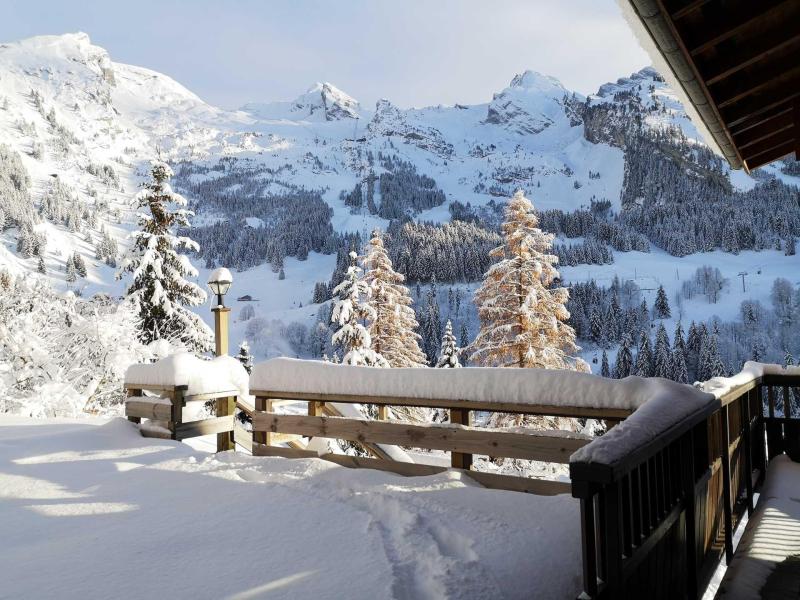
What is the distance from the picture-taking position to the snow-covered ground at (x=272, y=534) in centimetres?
229

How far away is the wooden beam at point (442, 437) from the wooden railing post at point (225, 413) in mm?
1412

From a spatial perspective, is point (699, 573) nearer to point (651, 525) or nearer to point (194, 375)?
point (651, 525)

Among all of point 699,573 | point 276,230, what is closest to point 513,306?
point 699,573

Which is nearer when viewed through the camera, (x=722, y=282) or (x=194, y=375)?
(x=194, y=375)

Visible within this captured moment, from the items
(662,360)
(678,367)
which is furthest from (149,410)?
(678,367)

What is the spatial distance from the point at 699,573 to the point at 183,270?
1854 centimetres

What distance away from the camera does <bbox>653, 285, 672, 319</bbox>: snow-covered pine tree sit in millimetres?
87625

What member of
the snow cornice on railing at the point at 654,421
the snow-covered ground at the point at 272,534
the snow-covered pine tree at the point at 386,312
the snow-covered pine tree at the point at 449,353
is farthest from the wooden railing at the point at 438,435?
the snow-covered pine tree at the point at 449,353

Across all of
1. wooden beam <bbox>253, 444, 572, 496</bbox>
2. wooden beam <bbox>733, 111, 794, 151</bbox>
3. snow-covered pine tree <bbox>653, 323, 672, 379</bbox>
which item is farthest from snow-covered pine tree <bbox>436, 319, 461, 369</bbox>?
snow-covered pine tree <bbox>653, 323, 672, 379</bbox>

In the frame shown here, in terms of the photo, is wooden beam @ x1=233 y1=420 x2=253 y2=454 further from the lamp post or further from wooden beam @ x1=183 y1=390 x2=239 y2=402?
the lamp post

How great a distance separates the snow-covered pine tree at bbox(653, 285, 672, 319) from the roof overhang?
9215 cm

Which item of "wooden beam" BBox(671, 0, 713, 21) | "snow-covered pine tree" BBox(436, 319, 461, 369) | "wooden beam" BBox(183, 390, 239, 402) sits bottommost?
"snow-covered pine tree" BBox(436, 319, 461, 369)

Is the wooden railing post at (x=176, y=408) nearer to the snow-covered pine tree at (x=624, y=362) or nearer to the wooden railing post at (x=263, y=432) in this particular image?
the wooden railing post at (x=263, y=432)

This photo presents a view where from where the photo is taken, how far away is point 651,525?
2.36 m
